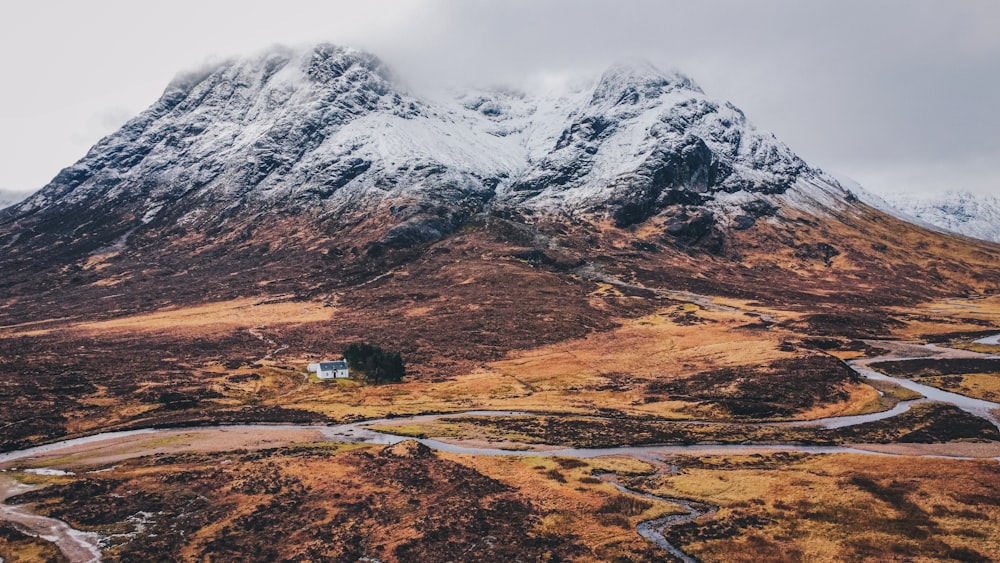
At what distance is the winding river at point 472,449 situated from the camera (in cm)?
5569

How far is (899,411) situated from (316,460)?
92109 millimetres

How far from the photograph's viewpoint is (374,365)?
136875mm

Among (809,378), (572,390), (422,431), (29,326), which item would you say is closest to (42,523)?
(422,431)

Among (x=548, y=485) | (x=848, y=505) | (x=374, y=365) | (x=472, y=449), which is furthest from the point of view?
(x=374, y=365)

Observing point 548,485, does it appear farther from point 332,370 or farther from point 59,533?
point 332,370

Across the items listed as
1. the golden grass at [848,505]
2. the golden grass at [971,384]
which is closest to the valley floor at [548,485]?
the golden grass at [848,505]

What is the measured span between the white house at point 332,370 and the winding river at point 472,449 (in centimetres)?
3539

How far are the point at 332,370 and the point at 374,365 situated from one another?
9.53 meters

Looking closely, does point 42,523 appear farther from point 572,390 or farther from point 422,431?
point 572,390

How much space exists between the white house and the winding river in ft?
116

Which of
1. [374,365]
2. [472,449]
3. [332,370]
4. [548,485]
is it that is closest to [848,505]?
[548,485]

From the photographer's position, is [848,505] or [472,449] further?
[472,449]

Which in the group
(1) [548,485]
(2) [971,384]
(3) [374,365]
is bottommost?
(1) [548,485]

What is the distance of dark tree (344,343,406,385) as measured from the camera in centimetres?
13650
